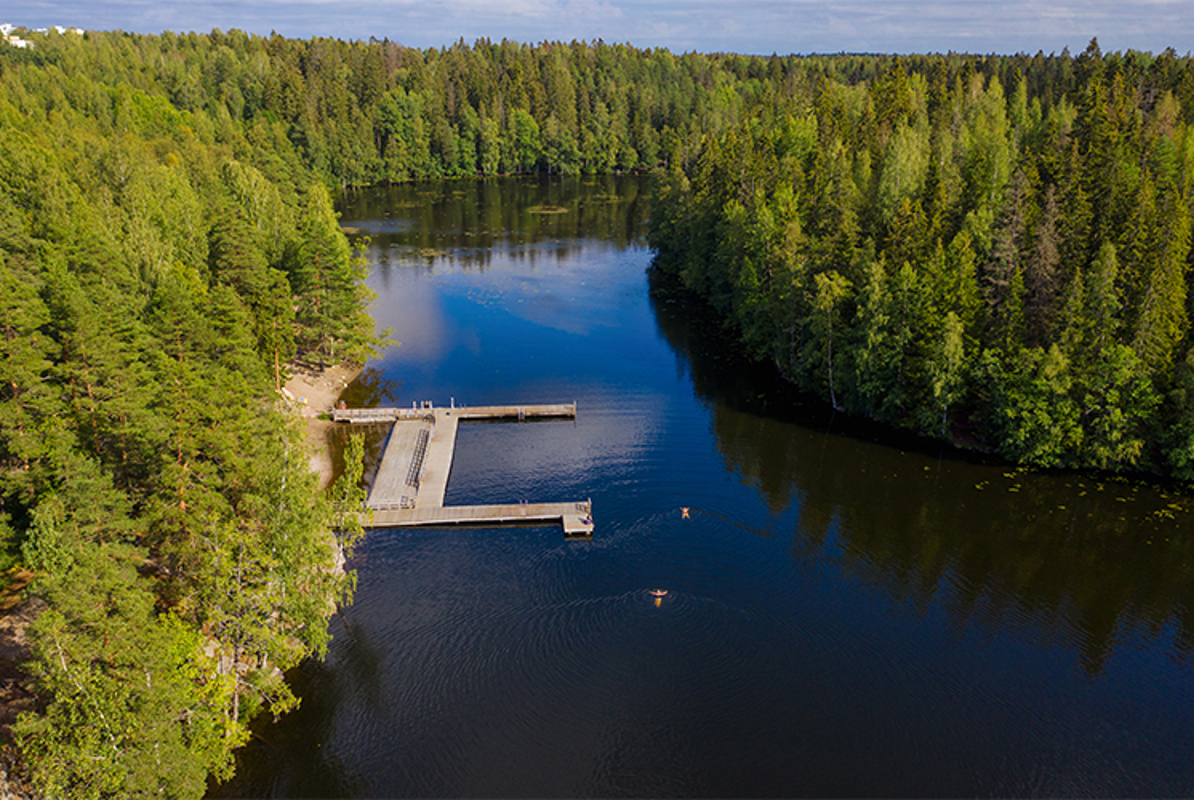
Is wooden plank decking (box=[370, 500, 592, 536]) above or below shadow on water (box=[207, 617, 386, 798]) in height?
above

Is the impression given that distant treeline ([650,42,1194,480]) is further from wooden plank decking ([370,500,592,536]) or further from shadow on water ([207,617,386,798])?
shadow on water ([207,617,386,798])

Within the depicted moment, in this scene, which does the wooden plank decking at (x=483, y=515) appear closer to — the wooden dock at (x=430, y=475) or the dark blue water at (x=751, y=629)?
the wooden dock at (x=430, y=475)

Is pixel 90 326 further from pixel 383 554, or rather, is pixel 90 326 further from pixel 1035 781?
pixel 1035 781

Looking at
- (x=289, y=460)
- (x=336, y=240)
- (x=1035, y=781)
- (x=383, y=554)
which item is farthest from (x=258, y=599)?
(x=336, y=240)

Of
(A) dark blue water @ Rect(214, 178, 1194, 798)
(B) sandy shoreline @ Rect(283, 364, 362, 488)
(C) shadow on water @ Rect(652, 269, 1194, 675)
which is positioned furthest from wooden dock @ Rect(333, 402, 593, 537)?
(C) shadow on water @ Rect(652, 269, 1194, 675)

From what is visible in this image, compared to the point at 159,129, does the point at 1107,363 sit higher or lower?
lower

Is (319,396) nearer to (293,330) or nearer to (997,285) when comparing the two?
(293,330)

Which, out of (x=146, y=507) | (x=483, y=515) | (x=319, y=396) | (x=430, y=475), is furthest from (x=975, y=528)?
(x=319, y=396)
